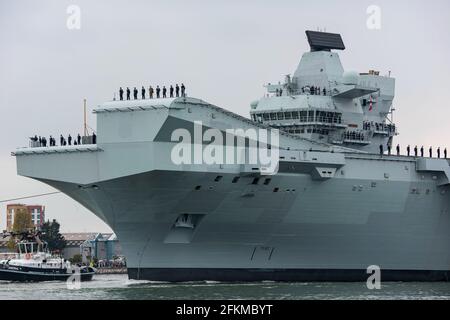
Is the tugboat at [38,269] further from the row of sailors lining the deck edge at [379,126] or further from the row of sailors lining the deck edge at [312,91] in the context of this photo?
the row of sailors lining the deck edge at [379,126]

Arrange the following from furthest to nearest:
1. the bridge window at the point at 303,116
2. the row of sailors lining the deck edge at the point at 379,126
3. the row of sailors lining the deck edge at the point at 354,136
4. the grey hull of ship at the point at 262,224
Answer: the row of sailors lining the deck edge at the point at 379,126 < the row of sailors lining the deck edge at the point at 354,136 < the bridge window at the point at 303,116 < the grey hull of ship at the point at 262,224

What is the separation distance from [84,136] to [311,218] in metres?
10.0

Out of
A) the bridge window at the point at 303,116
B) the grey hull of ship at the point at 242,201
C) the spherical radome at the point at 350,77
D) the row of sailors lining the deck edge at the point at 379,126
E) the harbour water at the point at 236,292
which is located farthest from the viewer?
the row of sailors lining the deck edge at the point at 379,126

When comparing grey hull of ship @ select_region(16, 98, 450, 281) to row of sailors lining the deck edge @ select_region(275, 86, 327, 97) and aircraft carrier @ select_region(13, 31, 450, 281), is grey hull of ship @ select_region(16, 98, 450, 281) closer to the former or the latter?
aircraft carrier @ select_region(13, 31, 450, 281)

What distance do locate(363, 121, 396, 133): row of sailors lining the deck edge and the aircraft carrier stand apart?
0.06 m

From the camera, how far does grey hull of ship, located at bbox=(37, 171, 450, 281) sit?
44781mm

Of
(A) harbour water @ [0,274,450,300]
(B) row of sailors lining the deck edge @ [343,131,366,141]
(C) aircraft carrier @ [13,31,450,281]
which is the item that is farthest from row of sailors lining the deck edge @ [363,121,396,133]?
(A) harbour water @ [0,274,450,300]

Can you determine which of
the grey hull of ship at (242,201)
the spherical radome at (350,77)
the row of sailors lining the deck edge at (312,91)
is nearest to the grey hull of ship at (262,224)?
the grey hull of ship at (242,201)

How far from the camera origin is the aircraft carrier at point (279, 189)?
43719 millimetres

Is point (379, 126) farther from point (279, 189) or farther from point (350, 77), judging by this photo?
point (279, 189)

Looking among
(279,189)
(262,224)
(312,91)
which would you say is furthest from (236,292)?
(312,91)

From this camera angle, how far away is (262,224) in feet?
154

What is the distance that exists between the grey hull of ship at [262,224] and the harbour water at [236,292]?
109 centimetres
